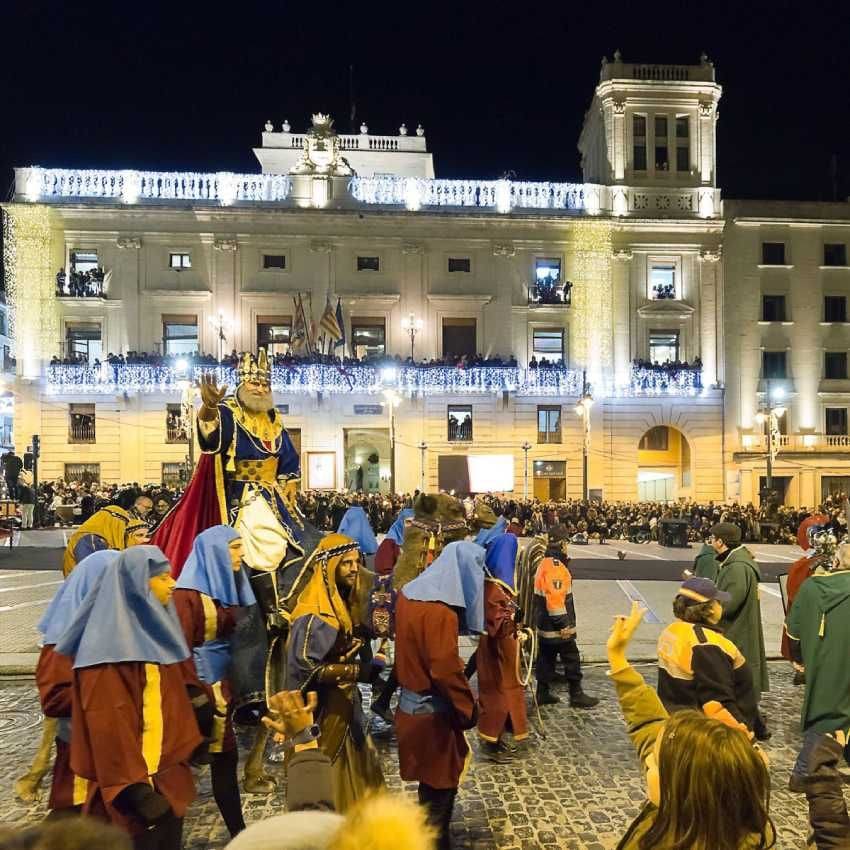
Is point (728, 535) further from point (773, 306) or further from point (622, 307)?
point (773, 306)

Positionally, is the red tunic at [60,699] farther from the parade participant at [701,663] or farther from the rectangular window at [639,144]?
the rectangular window at [639,144]

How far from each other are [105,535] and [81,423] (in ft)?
84.9

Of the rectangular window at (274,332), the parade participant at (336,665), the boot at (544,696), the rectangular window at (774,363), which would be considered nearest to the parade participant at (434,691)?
the parade participant at (336,665)

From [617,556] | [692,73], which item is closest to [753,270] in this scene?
[692,73]

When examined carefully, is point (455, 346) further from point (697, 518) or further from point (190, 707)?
point (190, 707)

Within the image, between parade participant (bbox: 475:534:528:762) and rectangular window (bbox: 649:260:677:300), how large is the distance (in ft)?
96.2

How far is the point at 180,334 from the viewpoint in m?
31.2

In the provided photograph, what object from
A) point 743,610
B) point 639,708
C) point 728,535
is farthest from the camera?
point 728,535

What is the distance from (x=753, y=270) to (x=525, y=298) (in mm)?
10654

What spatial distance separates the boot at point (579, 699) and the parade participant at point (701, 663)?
312 cm

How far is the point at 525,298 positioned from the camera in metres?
32.3

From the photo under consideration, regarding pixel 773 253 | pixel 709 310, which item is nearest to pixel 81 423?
pixel 709 310

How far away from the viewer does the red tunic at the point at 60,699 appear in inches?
128

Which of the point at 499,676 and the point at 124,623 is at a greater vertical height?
the point at 124,623
